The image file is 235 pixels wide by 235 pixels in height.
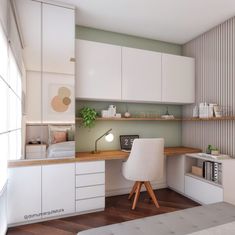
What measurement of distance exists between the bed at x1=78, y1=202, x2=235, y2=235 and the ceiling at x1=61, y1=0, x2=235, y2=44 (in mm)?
2466

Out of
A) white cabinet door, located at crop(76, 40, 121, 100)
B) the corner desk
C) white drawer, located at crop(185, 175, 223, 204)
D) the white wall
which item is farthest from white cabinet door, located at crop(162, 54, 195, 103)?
the white wall

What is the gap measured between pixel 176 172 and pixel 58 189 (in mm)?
2070

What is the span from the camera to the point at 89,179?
98.4 inches

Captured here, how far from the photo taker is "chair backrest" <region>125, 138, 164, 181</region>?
2523 millimetres

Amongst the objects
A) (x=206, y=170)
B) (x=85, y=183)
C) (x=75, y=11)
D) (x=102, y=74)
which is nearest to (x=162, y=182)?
(x=206, y=170)

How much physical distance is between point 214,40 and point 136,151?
225cm

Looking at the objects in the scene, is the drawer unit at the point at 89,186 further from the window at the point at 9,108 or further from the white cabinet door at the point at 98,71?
the white cabinet door at the point at 98,71

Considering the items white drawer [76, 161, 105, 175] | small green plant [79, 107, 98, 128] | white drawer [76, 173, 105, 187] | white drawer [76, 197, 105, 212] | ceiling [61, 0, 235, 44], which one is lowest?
white drawer [76, 197, 105, 212]

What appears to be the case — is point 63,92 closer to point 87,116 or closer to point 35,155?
point 87,116

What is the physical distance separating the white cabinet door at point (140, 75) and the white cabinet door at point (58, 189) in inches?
55.4

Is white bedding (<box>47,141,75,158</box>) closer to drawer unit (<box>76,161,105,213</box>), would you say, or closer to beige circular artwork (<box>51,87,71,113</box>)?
drawer unit (<box>76,161,105,213</box>)

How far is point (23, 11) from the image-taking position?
2.29 metres

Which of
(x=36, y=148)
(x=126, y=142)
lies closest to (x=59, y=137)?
(x=36, y=148)

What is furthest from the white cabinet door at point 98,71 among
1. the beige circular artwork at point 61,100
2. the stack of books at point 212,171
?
the stack of books at point 212,171
